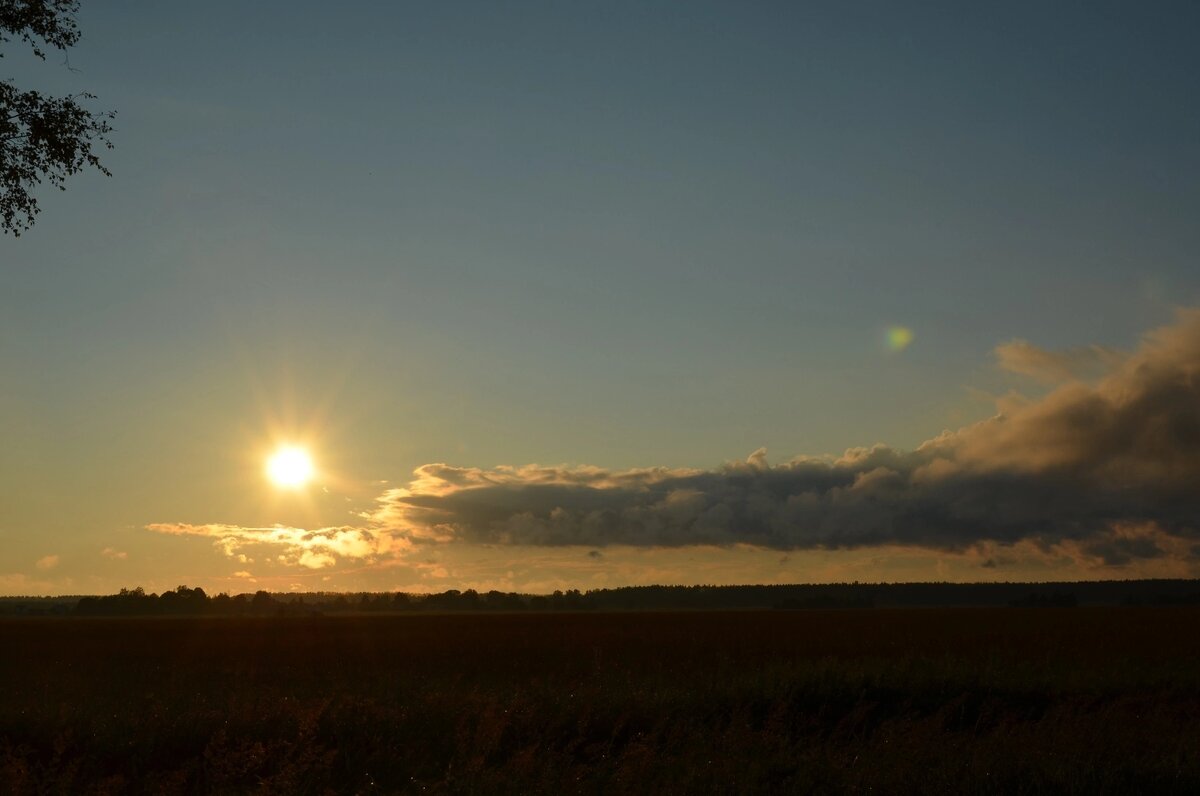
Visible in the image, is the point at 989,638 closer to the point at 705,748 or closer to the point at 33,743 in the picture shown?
the point at 705,748

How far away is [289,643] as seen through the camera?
57.5m

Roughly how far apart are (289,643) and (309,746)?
44.3 m

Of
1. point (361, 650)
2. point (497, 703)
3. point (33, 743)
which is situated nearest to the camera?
point (33, 743)

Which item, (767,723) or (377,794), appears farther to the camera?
(767,723)

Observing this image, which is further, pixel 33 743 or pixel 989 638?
pixel 989 638

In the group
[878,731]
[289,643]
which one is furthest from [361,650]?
[878,731]

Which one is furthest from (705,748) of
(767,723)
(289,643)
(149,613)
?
(149,613)

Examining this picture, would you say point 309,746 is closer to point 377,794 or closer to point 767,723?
point 377,794

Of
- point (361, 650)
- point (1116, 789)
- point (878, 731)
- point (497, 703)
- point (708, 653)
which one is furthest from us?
point (361, 650)

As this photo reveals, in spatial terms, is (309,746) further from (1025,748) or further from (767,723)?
(1025,748)

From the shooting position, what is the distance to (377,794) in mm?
14281

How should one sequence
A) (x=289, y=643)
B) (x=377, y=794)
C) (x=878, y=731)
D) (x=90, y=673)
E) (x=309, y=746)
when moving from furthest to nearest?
(x=289, y=643) < (x=90, y=673) < (x=878, y=731) < (x=309, y=746) < (x=377, y=794)

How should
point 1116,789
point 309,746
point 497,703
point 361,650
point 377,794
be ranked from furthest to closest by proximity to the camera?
point 361,650 → point 497,703 → point 309,746 → point 377,794 → point 1116,789

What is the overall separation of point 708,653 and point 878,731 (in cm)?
2269
